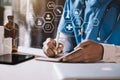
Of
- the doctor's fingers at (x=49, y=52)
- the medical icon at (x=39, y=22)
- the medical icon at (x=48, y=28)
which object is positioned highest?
the medical icon at (x=39, y=22)

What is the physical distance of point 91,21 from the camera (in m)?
1.36

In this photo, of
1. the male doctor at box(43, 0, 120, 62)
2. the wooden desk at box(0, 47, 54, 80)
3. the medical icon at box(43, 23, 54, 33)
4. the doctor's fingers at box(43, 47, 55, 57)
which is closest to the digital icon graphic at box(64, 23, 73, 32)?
the male doctor at box(43, 0, 120, 62)

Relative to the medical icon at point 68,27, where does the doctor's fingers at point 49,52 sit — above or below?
below

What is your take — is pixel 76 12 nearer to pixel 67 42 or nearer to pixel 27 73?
pixel 67 42

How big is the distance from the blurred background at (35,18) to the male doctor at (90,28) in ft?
0.20

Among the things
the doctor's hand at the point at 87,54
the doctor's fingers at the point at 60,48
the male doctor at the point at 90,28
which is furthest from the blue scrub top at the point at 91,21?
the doctor's hand at the point at 87,54

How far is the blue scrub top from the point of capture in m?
1.30

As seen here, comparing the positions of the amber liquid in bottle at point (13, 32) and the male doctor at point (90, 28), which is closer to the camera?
the male doctor at point (90, 28)

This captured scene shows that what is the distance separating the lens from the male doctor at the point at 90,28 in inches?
46.5

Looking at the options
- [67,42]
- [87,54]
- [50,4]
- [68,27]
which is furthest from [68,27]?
[87,54]

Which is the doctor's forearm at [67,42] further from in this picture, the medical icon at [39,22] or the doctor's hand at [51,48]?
the medical icon at [39,22]

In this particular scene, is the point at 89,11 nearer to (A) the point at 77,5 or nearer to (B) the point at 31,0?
(A) the point at 77,5

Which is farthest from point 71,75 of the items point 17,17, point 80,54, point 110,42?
point 17,17

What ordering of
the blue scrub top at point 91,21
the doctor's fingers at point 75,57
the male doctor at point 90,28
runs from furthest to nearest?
1. the blue scrub top at point 91,21
2. the male doctor at point 90,28
3. the doctor's fingers at point 75,57
